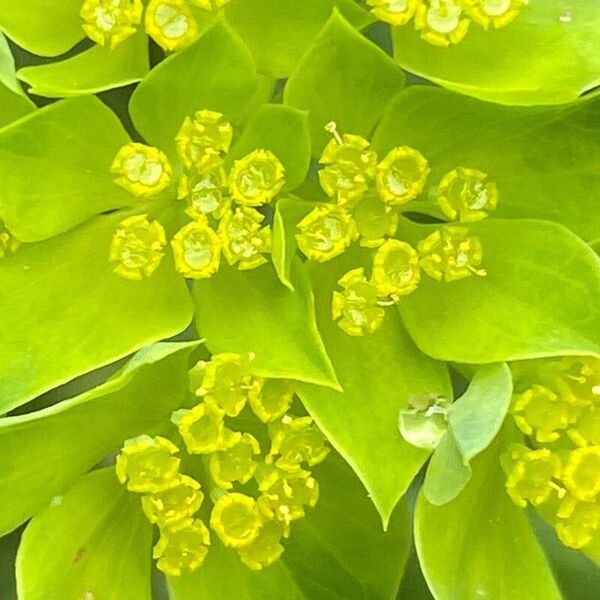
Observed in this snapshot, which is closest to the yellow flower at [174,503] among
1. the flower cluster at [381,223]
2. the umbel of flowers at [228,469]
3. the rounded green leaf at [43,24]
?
the umbel of flowers at [228,469]

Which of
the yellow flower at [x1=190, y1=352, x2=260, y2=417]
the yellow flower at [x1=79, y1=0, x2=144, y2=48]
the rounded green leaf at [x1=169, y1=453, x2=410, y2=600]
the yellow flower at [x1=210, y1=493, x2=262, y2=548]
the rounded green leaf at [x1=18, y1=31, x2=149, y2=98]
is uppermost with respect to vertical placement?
the yellow flower at [x1=79, y1=0, x2=144, y2=48]

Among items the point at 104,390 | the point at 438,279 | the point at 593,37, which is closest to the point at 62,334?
the point at 104,390

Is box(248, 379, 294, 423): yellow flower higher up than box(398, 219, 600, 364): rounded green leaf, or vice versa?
box(398, 219, 600, 364): rounded green leaf

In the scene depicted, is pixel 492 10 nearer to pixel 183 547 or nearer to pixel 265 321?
pixel 265 321

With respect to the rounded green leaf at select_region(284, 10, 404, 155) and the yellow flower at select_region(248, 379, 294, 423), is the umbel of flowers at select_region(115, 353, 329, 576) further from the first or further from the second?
the rounded green leaf at select_region(284, 10, 404, 155)

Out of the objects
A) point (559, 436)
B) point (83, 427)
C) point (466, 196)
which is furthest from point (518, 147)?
point (83, 427)

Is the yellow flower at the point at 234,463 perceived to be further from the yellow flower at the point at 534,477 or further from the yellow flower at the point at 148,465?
the yellow flower at the point at 534,477

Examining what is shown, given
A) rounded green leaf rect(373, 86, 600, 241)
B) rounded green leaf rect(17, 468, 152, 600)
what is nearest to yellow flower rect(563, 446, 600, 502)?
rounded green leaf rect(373, 86, 600, 241)

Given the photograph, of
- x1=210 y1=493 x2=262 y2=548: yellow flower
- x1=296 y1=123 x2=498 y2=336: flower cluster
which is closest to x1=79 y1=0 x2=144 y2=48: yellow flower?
x1=296 y1=123 x2=498 y2=336: flower cluster
